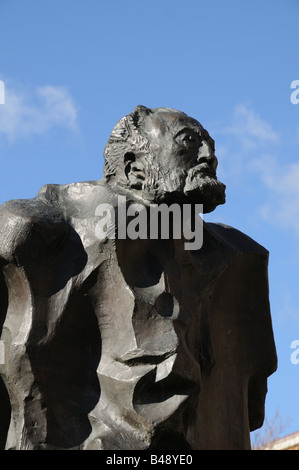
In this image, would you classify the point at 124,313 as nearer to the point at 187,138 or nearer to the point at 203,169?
the point at 203,169

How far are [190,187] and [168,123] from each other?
39cm

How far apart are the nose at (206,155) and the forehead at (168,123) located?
0.32 feet

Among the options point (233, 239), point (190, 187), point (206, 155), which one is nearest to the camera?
point (190, 187)

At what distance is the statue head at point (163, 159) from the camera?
18.8 feet

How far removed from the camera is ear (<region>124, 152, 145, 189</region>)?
5828 mm

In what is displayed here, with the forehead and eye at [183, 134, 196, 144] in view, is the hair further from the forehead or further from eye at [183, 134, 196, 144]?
eye at [183, 134, 196, 144]

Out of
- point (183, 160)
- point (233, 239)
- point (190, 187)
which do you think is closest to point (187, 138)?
point (183, 160)

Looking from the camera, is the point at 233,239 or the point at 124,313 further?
the point at 233,239

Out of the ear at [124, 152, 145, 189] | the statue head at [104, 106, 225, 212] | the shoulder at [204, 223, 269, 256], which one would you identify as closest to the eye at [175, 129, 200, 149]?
the statue head at [104, 106, 225, 212]

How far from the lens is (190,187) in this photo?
5.70 metres
